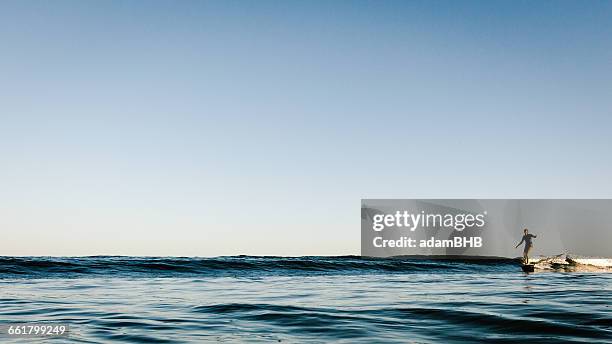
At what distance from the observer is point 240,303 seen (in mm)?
10727

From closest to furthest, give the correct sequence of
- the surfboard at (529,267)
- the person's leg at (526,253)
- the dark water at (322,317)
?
the dark water at (322,317), the surfboard at (529,267), the person's leg at (526,253)

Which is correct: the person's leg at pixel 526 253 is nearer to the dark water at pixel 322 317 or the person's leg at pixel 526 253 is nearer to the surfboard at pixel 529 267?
the surfboard at pixel 529 267

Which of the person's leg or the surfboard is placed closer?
the surfboard

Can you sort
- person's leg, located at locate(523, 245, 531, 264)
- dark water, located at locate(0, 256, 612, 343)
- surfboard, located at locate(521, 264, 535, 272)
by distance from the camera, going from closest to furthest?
dark water, located at locate(0, 256, 612, 343), surfboard, located at locate(521, 264, 535, 272), person's leg, located at locate(523, 245, 531, 264)

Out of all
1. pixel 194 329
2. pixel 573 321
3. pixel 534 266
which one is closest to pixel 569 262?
pixel 534 266

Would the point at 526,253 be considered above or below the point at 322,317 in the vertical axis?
above

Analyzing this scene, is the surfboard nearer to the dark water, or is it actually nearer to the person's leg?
the person's leg

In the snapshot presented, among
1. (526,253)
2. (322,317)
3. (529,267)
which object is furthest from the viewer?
(526,253)

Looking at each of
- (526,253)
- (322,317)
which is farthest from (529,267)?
(322,317)

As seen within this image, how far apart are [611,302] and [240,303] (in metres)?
7.52


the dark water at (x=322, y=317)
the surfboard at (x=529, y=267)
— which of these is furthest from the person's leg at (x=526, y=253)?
the dark water at (x=322, y=317)

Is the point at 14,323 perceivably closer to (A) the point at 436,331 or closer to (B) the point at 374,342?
(B) the point at 374,342

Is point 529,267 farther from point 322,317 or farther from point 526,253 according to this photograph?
point 322,317

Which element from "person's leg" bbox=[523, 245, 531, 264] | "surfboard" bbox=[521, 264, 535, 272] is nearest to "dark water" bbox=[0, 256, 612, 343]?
"surfboard" bbox=[521, 264, 535, 272]
